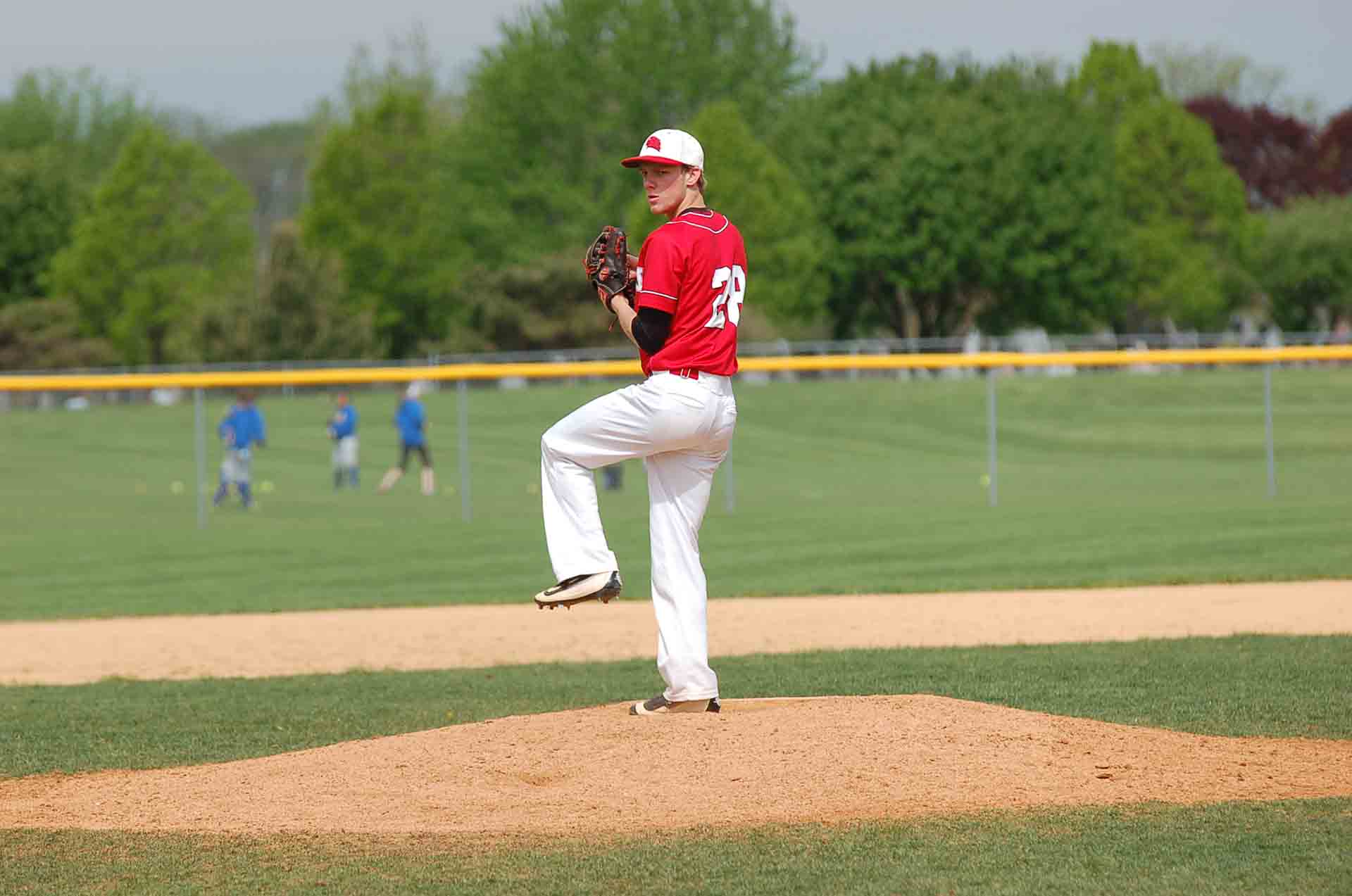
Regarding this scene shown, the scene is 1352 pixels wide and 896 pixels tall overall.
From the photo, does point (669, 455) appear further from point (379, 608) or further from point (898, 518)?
point (898, 518)

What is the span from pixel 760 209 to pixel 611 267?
153 ft

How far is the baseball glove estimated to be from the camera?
6.35m

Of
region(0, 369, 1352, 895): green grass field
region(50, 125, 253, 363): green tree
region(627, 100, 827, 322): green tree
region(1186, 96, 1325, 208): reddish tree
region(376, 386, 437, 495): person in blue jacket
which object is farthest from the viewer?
region(1186, 96, 1325, 208): reddish tree

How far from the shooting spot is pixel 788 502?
79.2ft

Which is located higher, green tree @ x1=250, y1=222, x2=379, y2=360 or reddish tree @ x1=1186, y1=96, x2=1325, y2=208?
reddish tree @ x1=1186, y1=96, x2=1325, y2=208

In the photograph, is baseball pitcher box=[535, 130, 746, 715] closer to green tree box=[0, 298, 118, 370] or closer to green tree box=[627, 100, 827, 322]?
green tree box=[627, 100, 827, 322]

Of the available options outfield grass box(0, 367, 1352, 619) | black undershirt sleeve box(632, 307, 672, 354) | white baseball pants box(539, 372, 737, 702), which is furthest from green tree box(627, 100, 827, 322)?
black undershirt sleeve box(632, 307, 672, 354)

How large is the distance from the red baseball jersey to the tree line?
39.8 metres

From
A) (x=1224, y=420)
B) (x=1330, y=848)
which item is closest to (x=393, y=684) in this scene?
(x=1330, y=848)

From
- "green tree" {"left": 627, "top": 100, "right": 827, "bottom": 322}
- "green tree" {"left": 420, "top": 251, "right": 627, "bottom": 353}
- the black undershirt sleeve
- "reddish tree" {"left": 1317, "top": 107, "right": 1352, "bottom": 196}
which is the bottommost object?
the black undershirt sleeve

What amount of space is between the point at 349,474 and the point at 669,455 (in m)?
22.4

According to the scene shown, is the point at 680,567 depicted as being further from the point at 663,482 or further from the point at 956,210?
the point at 956,210

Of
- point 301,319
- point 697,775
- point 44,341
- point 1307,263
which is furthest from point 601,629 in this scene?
point 1307,263

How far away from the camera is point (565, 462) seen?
625 cm
